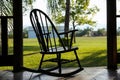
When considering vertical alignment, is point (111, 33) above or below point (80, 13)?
below

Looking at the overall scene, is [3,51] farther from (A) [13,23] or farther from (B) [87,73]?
(B) [87,73]

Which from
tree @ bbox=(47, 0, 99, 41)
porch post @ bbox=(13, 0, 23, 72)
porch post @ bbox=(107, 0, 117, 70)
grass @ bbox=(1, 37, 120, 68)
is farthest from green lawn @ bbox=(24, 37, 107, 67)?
tree @ bbox=(47, 0, 99, 41)

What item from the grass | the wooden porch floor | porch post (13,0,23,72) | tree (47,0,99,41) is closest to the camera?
the wooden porch floor

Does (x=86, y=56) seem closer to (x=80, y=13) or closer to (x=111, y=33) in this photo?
(x=111, y=33)

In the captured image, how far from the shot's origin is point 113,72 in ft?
12.1

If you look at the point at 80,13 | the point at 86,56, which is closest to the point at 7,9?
the point at 86,56

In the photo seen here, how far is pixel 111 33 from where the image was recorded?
4.01 m

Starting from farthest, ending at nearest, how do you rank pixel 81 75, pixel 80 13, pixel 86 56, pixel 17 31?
1. pixel 80 13
2. pixel 86 56
3. pixel 17 31
4. pixel 81 75

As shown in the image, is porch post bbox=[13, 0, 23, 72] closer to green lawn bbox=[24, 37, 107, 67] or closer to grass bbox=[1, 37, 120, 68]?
→ grass bbox=[1, 37, 120, 68]

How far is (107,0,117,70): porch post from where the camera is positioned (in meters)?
4.00

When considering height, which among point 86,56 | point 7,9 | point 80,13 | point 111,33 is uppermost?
point 80,13

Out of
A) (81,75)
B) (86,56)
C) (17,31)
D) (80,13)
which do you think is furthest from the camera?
(80,13)

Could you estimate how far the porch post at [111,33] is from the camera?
13.1 feet

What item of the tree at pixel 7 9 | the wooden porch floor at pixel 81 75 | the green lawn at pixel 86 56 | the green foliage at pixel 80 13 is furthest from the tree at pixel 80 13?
the wooden porch floor at pixel 81 75
